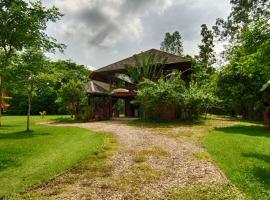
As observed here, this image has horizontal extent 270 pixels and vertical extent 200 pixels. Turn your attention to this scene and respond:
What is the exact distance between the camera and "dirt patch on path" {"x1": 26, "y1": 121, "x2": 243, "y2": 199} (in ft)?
20.4

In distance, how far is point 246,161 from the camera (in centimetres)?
894

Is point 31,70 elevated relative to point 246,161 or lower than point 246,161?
elevated

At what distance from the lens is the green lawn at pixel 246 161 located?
6574 millimetres

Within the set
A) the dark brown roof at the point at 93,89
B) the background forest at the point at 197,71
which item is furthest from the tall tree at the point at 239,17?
the dark brown roof at the point at 93,89

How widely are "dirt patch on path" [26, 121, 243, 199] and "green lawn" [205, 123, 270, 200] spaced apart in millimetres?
479

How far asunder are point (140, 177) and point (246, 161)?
13.9 feet

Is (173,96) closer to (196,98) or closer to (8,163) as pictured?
Answer: (196,98)

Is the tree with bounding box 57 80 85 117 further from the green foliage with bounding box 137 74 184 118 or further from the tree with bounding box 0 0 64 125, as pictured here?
the tree with bounding box 0 0 64 125

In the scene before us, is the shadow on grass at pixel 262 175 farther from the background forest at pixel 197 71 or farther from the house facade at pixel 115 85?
the house facade at pixel 115 85

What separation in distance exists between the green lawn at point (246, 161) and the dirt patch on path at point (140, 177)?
0.48 meters

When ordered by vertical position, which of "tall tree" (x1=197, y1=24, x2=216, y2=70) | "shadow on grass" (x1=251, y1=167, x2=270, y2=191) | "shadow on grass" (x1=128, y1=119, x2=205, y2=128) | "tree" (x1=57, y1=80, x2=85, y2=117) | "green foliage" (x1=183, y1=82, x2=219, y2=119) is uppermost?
"tall tree" (x1=197, y1=24, x2=216, y2=70)

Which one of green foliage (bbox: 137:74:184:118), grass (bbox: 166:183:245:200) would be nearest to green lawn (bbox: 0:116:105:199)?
grass (bbox: 166:183:245:200)

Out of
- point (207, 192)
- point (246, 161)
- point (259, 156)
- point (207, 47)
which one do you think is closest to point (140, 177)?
point (207, 192)

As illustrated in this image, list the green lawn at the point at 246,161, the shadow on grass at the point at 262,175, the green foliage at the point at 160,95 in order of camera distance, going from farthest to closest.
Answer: the green foliage at the point at 160,95
the shadow on grass at the point at 262,175
the green lawn at the point at 246,161
